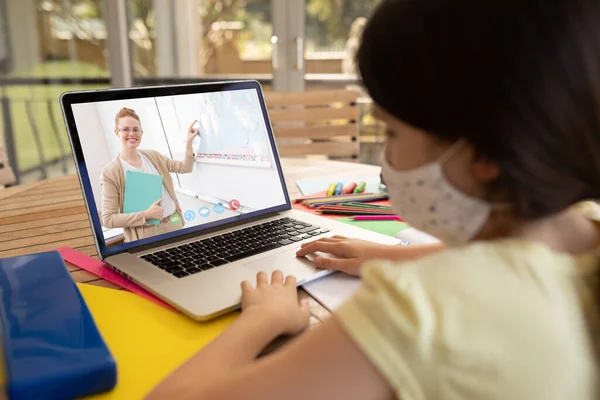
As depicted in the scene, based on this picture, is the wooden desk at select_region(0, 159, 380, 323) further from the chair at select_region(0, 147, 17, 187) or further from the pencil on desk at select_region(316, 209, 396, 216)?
the chair at select_region(0, 147, 17, 187)

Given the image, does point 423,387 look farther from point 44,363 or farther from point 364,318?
point 44,363

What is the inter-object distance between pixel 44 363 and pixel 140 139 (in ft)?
1.49

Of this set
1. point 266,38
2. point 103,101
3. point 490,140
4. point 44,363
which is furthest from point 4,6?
point 490,140

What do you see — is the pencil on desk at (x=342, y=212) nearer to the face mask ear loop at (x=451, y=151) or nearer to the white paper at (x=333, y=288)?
the white paper at (x=333, y=288)

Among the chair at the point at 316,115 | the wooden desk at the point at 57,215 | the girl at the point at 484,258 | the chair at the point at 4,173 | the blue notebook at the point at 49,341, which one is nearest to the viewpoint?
the girl at the point at 484,258

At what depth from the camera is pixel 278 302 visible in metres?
0.67

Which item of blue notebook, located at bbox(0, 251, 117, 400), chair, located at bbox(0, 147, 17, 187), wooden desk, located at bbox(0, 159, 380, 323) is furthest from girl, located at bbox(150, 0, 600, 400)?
chair, located at bbox(0, 147, 17, 187)

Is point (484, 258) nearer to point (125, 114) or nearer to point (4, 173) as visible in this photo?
point (125, 114)

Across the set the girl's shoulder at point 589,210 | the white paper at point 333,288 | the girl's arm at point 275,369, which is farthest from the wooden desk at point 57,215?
the girl's shoulder at point 589,210

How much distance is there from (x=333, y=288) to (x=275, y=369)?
324 millimetres

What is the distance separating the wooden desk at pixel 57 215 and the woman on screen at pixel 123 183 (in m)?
0.10

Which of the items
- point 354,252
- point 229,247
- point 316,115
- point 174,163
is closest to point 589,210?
Answer: point 354,252

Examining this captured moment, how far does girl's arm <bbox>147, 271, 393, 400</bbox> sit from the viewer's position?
436mm

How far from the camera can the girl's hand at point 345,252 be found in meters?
0.81
